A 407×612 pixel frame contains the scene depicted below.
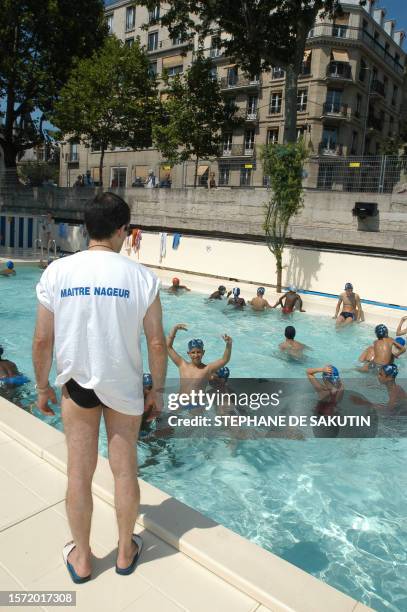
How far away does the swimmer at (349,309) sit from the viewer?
12.1m

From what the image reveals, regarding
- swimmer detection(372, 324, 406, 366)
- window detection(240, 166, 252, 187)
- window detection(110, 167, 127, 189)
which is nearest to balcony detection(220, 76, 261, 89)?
window detection(110, 167, 127, 189)

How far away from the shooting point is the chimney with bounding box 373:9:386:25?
43.2 meters

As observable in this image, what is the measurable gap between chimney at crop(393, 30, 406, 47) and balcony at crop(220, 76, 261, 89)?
57.9 feet

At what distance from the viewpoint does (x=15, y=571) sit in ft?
8.75

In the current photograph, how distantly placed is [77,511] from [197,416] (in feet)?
12.6

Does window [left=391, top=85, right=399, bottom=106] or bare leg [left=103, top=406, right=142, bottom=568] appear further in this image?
window [left=391, top=85, right=399, bottom=106]

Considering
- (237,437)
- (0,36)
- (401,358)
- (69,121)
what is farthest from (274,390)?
(0,36)

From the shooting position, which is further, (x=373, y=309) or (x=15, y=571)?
(x=373, y=309)

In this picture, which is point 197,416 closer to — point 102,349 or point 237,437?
point 237,437

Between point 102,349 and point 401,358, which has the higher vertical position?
point 102,349

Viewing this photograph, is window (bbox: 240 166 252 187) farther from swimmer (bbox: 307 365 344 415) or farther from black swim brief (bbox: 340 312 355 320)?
swimmer (bbox: 307 365 344 415)

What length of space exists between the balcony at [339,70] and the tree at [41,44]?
20.3m

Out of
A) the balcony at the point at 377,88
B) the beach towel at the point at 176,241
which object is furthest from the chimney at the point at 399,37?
the beach towel at the point at 176,241

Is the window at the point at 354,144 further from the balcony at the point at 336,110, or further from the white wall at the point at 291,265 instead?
the white wall at the point at 291,265
